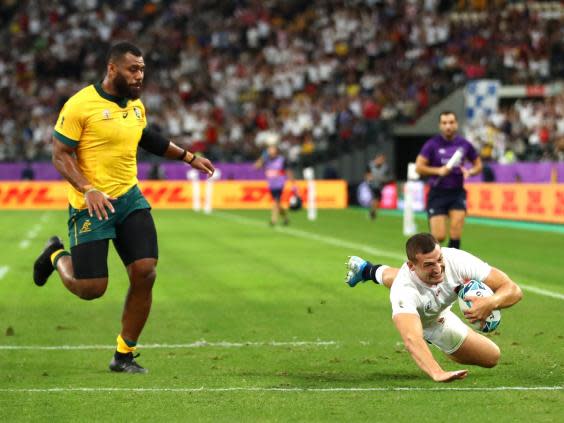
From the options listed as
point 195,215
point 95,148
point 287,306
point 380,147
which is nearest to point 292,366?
point 95,148

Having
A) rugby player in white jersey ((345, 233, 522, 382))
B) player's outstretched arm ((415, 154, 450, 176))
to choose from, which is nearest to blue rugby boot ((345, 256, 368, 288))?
rugby player in white jersey ((345, 233, 522, 382))

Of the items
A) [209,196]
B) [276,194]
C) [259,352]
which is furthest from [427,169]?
[209,196]

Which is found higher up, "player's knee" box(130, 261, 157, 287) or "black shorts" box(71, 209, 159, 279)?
"black shorts" box(71, 209, 159, 279)

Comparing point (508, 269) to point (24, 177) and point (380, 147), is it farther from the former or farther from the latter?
point (24, 177)

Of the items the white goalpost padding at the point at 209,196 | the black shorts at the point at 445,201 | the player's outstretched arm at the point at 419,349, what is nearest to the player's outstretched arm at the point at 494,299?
the player's outstretched arm at the point at 419,349

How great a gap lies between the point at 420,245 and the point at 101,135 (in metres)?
2.56

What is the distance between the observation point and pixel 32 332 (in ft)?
40.1

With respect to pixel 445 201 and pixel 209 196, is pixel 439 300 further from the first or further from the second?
pixel 209 196

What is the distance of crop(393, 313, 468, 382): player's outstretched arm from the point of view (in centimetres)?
828

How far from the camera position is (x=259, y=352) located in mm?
10773

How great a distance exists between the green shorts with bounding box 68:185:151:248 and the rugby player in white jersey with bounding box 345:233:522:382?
196 centimetres

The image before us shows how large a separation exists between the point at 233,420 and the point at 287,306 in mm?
7119

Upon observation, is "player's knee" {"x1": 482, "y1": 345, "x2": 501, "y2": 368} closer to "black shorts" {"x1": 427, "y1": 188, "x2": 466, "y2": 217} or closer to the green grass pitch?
the green grass pitch

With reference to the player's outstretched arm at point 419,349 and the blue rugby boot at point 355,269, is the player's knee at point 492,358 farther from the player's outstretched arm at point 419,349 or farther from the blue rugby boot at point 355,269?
the blue rugby boot at point 355,269
